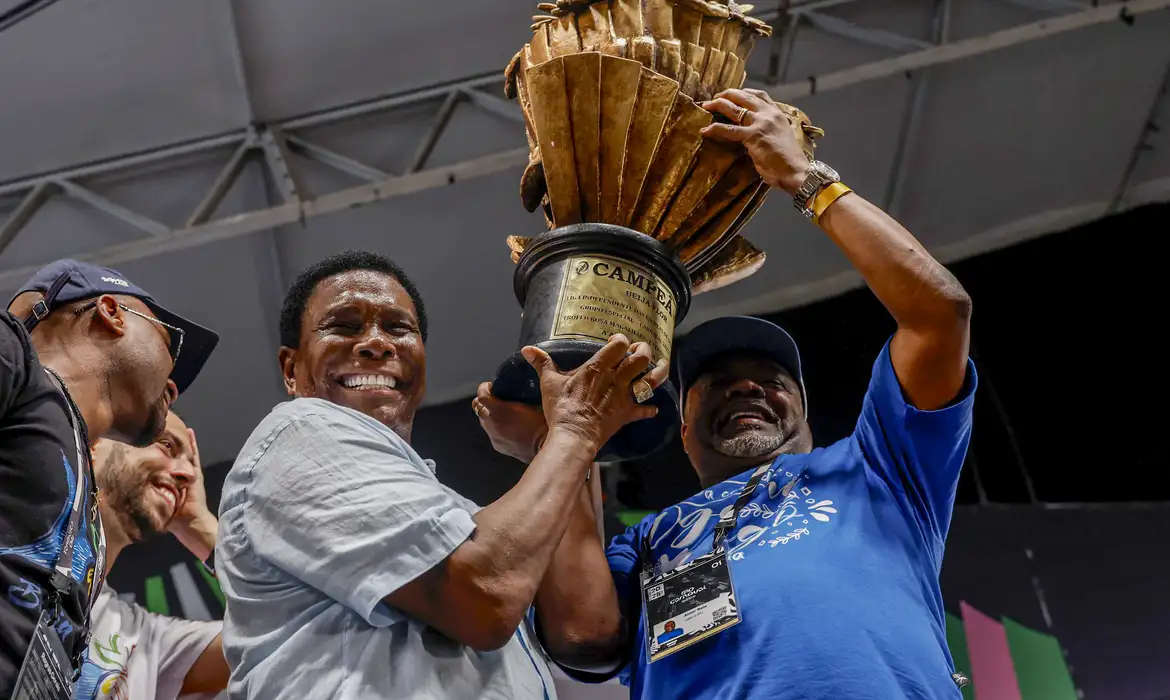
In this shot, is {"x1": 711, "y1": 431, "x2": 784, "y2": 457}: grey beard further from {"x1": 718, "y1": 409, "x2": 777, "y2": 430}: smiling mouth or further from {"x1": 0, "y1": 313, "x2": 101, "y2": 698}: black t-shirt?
{"x1": 0, "y1": 313, "x2": 101, "y2": 698}: black t-shirt

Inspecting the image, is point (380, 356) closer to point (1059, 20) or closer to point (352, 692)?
point (352, 692)

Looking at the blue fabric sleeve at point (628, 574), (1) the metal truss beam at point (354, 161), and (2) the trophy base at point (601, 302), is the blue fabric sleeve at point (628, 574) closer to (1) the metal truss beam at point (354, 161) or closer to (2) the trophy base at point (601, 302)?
(2) the trophy base at point (601, 302)

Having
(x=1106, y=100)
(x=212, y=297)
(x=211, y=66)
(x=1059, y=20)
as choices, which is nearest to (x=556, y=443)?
(x=211, y=66)

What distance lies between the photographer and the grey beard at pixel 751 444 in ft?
6.53

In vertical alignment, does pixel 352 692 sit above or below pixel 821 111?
below

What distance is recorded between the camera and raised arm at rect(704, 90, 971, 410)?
1568 mm

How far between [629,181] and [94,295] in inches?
35.6

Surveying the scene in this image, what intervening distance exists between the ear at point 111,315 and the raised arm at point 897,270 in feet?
3.34

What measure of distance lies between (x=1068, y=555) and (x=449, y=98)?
259cm

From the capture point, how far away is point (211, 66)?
11.5ft

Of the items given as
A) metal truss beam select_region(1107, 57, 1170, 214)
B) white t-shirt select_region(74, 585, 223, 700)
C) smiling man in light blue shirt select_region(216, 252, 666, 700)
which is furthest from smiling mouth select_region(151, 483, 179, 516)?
metal truss beam select_region(1107, 57, 1170, 214)

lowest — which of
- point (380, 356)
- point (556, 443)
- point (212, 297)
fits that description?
point (556, 443)

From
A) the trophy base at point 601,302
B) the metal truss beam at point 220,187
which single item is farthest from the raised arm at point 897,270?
the metal truss beam at point 220,187

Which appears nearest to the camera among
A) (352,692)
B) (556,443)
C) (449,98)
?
(352,692)
